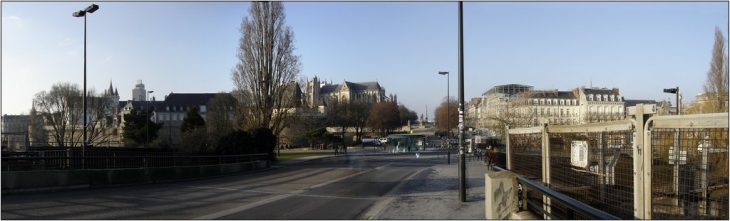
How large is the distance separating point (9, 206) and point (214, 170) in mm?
14670

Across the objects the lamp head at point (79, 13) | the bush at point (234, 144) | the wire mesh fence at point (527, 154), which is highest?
the lamp head at point (79, 13)

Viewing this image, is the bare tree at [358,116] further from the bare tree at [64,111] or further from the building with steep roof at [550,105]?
the bare tree at [64,111]

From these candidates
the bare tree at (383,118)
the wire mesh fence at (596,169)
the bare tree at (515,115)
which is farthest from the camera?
the bare tree at (383,118)

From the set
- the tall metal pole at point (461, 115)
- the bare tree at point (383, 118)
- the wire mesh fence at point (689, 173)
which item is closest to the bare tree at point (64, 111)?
the tall metal pole at point (461, 115)

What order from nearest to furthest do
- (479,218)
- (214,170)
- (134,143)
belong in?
(479,218) → (214,170) → (134,143)

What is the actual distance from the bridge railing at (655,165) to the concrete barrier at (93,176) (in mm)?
15307

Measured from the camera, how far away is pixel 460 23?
14359 millimetres

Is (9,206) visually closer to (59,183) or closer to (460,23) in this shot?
(59,183)

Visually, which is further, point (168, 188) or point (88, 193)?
point (168, 188)

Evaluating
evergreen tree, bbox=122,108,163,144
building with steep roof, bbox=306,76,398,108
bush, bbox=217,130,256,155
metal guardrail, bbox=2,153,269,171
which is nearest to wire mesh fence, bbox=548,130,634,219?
metal guardrail, bbox=2,153,269,171

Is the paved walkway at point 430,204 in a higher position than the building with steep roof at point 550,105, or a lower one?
lower

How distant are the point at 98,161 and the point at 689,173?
23.0 meters

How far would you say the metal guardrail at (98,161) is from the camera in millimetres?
18469

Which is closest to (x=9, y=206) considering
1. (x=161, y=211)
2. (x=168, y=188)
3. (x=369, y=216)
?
(x=161, y=211)
